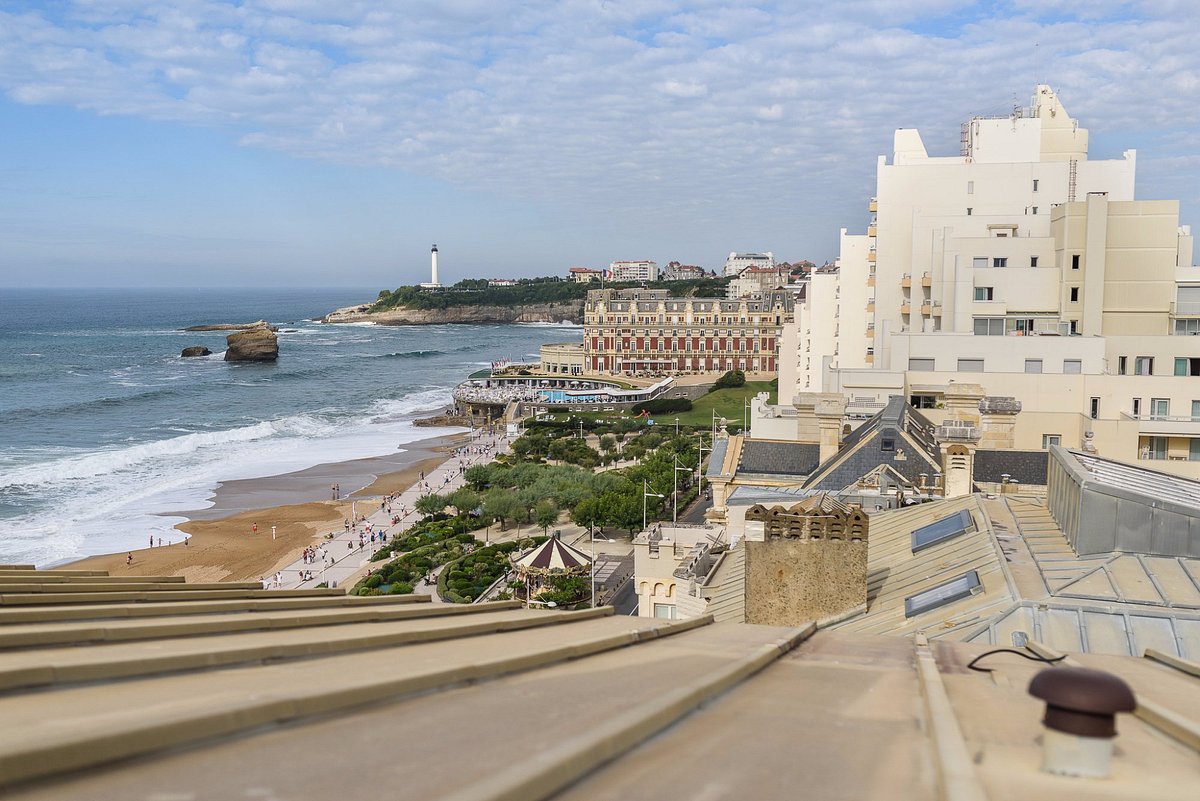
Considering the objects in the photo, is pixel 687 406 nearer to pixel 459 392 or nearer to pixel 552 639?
pixel 459 392

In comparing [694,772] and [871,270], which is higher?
[871,270]

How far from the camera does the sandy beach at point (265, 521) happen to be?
134 feet

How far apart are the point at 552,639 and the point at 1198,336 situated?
3371 centimetres

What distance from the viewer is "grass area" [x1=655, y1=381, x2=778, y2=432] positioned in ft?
278

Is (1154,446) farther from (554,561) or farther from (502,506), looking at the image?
(502,506)

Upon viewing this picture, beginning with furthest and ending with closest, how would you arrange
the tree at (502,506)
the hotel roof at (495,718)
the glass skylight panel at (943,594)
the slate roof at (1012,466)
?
the tree at (502,506)
the slate roof at (1012,466)
the glass skylight panel at (943,594)
the hotel roof at (495,718)

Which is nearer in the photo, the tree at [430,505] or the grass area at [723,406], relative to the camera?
the tree at [430,505]

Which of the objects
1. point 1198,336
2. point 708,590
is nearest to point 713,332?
point 1198,336

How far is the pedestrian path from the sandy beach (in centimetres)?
89

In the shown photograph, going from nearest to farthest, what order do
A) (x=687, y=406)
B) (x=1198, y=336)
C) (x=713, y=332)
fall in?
(x=1198, y=336) → (x=687, y=406) → (x=713, y=332)

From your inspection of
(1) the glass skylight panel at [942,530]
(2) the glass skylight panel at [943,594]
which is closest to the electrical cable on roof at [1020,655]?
(2) the glass skylight panel at [943,594]

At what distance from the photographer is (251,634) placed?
6555 millimetres

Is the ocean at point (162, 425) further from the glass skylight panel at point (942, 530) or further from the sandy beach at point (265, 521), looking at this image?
the glass skylight panel at point (942, 530)

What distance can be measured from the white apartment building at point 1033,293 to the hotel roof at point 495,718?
25144 mm
